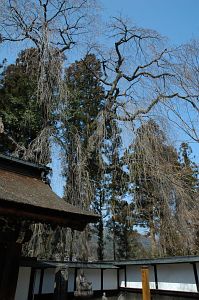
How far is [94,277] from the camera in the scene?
27.7 ft

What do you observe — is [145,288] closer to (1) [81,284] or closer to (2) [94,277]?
(1) [81,284]

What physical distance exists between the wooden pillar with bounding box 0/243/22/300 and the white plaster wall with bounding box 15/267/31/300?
1.67 metres

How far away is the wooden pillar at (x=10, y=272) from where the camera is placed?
4.19 meters

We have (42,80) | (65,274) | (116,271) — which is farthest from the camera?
(116,271)

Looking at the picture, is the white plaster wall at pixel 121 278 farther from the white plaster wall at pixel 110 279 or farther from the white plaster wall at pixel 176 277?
the white plaster wall at pixel 176 277

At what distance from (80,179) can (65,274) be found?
2.90 m

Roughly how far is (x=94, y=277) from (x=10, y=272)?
484cm

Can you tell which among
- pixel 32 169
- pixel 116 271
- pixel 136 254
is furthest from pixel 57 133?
pixel 136 254

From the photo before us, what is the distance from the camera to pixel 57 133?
30.8 ft

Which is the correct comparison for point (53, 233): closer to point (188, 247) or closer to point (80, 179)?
point (80, 179)

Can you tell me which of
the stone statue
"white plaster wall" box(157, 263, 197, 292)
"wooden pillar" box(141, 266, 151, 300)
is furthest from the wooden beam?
"white plaster wall" box(157, 263, 197, 292)

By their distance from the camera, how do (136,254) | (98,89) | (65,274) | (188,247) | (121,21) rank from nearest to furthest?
(65,274) → (188,247) → (121,21) → (98,89) → (136,254)

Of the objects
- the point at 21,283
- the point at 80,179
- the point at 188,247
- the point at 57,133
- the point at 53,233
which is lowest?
the point at 21,283

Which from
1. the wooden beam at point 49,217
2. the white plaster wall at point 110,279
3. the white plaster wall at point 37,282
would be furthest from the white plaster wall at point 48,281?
the wooden beam at point 49,217
